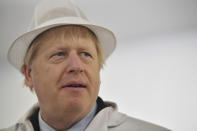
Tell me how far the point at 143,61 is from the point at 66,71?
41.1 inches

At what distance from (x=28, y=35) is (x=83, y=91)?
0.30 m

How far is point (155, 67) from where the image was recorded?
182 centimetres

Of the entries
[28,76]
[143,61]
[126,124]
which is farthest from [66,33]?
[143,61]

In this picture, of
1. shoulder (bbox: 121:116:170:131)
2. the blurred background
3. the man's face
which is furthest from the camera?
the blurred background

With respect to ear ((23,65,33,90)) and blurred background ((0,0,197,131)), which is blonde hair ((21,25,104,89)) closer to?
ear ((23,65,33,90))

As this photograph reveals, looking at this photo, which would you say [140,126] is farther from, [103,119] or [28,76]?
[28,76]

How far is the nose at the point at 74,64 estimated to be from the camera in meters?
0.89

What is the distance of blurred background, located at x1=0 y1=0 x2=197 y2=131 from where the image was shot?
1720mm

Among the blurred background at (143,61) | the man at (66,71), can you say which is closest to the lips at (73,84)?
the man at (66,71)

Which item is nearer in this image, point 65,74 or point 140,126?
point 65,74

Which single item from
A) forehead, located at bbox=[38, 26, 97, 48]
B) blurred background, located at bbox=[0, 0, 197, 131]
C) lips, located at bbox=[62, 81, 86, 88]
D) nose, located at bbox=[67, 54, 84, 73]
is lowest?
blurred background, located at bbox=[0, 0, 197, 131]

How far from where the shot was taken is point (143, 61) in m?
1.86

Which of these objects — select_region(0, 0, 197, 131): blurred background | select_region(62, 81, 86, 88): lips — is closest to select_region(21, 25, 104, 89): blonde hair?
select_region(62, 81, 86, 88): lips

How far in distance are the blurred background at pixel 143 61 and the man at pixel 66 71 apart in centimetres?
74
